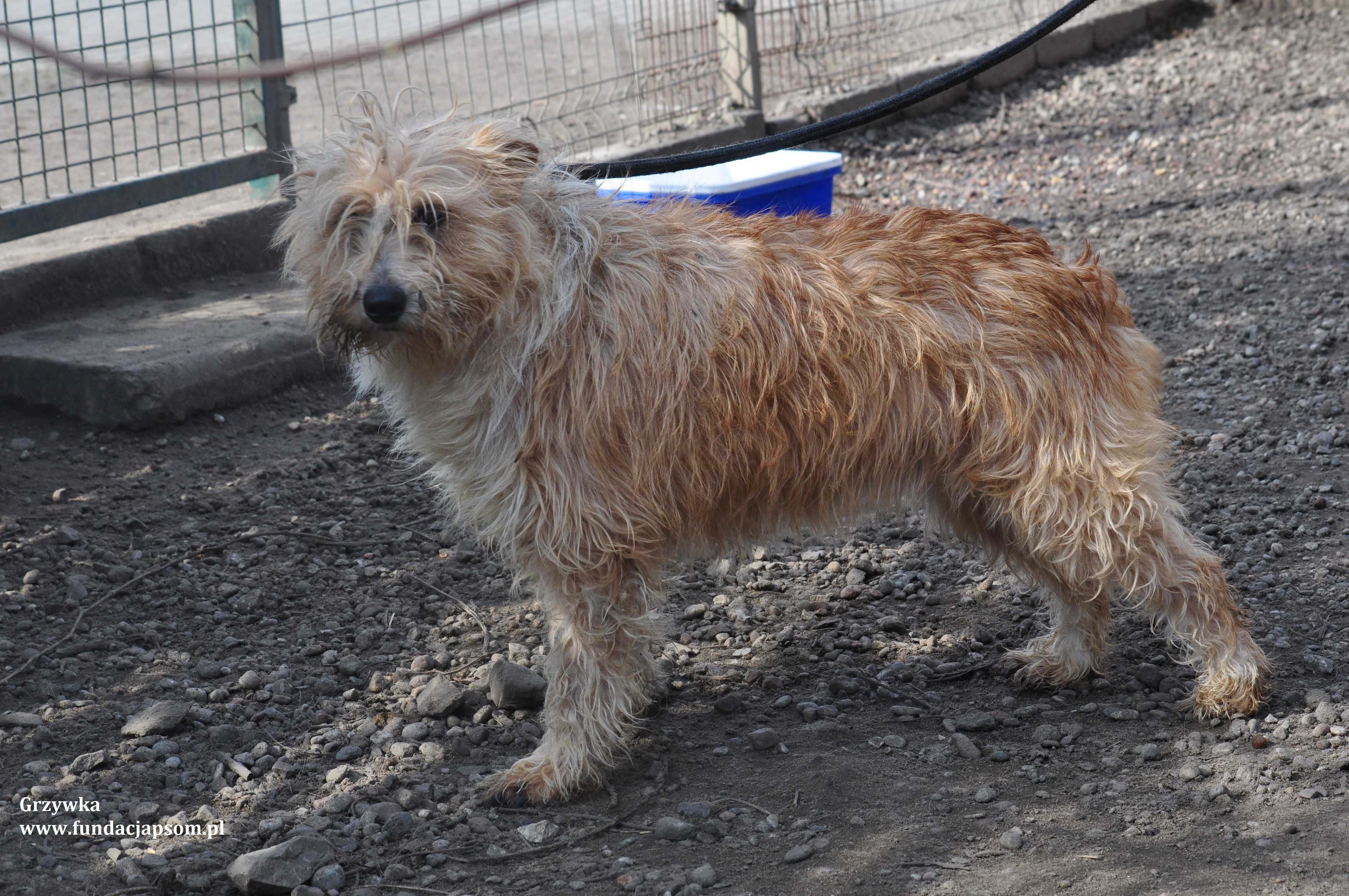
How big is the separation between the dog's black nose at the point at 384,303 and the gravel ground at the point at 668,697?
1.32 m

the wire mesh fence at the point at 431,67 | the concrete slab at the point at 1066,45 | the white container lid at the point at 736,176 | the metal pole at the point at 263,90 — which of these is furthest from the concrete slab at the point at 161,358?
the concrete slab at the point at 1066,45

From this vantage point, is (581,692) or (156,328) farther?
(156,328)

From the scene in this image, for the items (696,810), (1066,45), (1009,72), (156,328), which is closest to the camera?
(696,810)

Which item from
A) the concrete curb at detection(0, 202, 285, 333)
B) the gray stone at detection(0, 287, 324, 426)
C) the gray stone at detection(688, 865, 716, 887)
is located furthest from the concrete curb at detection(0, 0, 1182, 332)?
the gray stone at detection(688, 865, 716, 887)

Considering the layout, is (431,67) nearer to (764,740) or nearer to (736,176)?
(736,176)

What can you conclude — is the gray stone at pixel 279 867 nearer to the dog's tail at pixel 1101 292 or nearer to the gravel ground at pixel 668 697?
the gravel ground at pixel 668 697

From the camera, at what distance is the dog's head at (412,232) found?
9.73ft

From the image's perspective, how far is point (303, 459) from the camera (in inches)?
215

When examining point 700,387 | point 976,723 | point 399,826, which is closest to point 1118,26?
point 976,723

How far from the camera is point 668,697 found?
3967mm

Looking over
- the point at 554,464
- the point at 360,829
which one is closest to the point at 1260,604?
the point at 554,464

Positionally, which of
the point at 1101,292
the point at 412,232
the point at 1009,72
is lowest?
the point at 1101,292

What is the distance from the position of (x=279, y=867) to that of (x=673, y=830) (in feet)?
3.21

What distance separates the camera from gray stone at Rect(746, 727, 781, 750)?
143 inches
